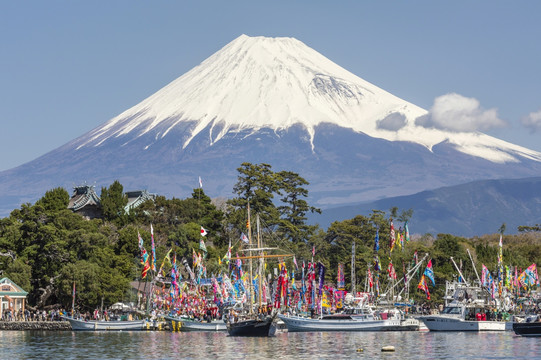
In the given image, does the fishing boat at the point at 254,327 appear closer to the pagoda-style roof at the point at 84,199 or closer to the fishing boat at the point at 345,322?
the fishing boat at the point at 345,322

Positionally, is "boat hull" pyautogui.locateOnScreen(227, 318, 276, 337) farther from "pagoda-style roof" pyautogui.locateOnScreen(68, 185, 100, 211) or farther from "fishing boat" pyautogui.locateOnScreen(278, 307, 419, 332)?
"pagoda-style roof" pyautogui.locateOnScreen(68, 185, 100, 211)

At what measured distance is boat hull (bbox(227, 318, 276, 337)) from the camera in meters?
90.2

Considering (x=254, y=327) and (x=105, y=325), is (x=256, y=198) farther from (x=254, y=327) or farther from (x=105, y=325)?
(x=254, y=327)

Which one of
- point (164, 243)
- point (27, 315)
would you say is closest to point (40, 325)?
point (27, 315)

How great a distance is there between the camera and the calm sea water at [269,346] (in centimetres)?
7344

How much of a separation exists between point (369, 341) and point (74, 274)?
36134 mm

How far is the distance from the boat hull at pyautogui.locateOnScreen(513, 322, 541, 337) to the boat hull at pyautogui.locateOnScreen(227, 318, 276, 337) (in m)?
20.8

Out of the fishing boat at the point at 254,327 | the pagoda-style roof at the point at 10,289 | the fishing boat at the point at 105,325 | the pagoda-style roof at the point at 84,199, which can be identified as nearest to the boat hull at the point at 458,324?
the fishing boat at the point at 254,327

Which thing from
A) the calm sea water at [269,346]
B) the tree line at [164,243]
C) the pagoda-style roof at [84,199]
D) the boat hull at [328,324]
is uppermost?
the pagoda-style roof at [84,199]

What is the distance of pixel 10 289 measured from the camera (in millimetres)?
110125

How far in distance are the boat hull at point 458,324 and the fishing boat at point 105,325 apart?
2850cm

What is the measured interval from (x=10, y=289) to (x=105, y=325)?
38.7ft

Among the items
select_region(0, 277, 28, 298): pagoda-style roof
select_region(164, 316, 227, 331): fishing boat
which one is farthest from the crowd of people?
select_region(164, 316, 227, 331): fishing boat

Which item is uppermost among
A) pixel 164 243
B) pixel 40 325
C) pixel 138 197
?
pixel 138 197
